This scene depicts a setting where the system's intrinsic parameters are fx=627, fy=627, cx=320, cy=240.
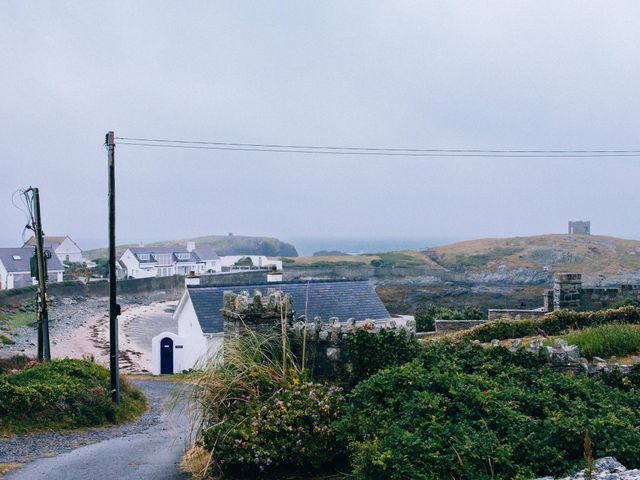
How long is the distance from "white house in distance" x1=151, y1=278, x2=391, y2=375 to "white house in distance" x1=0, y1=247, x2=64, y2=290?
46.8m

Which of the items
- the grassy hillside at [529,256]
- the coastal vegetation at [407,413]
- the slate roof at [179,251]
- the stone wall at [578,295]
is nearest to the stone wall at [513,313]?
the stone wall at [578,295]

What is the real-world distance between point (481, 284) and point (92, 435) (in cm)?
6790

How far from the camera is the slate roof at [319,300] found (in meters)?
26.7

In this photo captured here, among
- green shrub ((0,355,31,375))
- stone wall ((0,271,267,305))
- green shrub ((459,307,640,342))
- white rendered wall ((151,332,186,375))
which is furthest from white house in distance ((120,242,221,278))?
green shrub ((459,307,640,342))

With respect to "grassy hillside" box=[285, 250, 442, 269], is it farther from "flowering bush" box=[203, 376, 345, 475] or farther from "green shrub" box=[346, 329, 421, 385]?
"flowering bush" box=[203, 376, 345, 475]

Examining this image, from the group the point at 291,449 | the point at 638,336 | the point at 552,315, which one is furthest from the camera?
the point at 552,315

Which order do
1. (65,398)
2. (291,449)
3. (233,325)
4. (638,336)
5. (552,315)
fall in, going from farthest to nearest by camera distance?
(552,315) → (65,398) → (638,336) → (233,325) → (291,449)

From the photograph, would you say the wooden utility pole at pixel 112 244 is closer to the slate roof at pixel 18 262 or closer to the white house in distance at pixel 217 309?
the white house in distance at pixel 217 309

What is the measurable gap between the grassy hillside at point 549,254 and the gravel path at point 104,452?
266ft

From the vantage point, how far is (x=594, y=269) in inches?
3548

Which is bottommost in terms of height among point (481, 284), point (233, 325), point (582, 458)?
point (481, 284)

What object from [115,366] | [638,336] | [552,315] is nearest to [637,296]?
[552,315]

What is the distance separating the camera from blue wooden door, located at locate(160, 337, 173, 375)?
99.2 feet

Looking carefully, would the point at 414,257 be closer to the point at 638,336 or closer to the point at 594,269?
the point at 594,269
